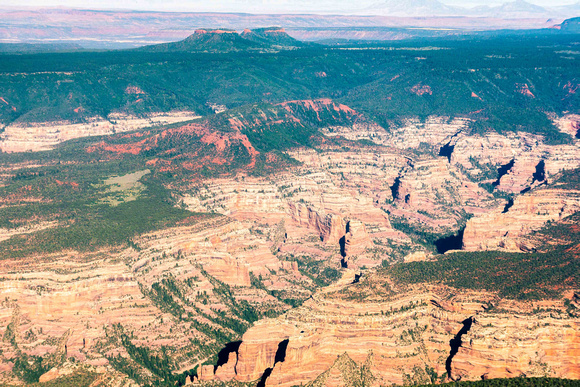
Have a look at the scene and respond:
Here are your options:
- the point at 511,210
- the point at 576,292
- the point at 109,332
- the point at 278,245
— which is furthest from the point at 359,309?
the point at 511,210

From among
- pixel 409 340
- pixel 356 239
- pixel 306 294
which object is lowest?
pixel 306 294

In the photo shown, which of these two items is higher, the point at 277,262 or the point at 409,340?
the point at 409,340

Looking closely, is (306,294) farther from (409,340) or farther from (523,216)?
(523,216)

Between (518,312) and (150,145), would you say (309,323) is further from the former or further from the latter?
(150,145)

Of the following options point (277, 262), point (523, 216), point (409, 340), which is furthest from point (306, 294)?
point (523, 216)

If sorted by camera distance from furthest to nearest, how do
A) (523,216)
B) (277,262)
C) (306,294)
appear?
(523,216), (277,262), (306,294)

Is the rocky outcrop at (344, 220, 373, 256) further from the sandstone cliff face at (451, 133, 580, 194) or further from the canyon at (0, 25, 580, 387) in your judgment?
the sandstone cliff face at (451, 133, 580, 194)

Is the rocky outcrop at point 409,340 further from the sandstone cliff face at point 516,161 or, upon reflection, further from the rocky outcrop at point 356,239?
the sandstone cliff face at point 516,161
